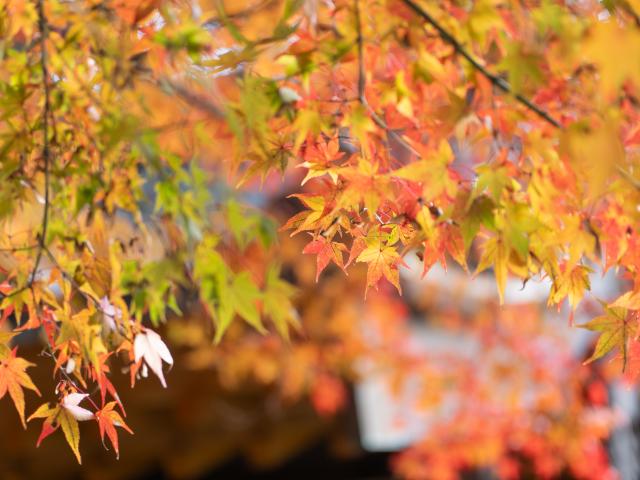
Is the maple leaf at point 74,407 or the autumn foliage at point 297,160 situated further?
the maple leaf at point 74,407

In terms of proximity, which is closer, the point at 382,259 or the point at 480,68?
the point at 480,68

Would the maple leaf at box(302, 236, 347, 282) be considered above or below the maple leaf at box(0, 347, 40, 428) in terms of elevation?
above

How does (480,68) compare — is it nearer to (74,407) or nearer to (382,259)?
(382,259)

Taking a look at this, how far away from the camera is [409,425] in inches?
275

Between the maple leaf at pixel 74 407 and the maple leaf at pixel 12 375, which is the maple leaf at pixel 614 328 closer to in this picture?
the maple leaf at pixel 74 407

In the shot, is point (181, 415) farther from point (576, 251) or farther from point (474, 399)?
point (576, 251)

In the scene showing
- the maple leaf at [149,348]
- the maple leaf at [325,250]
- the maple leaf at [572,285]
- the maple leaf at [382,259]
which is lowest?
the maple leaf at [572,285]

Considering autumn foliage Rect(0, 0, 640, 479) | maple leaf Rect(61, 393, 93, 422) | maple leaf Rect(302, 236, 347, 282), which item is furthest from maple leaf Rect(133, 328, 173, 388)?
maple leaf Rect(302, 236, 347, 282)

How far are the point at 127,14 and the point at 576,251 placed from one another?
97 centimetres

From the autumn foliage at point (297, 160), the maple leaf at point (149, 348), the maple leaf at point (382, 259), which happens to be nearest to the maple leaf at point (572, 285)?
the autumn foliage at point (297, 160)

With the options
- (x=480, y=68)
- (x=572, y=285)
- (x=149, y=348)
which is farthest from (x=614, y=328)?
(x=149, y=348)

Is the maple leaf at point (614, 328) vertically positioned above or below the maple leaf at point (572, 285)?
below

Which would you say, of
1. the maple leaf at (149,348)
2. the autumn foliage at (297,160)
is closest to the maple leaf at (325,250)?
the autumn foliage at (297,160)

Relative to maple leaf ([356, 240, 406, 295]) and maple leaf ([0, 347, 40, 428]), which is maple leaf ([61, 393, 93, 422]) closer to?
maple leaf ([0, 347, 40, 428])
